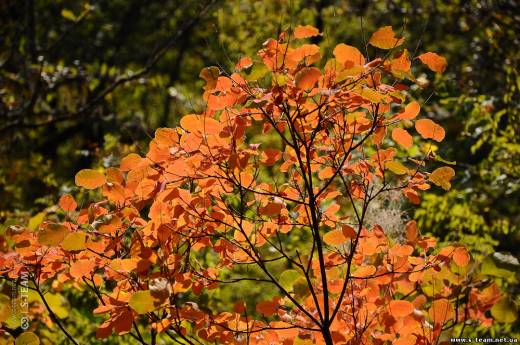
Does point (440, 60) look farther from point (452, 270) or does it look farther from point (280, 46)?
point (452, 270)

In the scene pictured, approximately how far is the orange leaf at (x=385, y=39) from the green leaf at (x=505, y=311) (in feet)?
2.28

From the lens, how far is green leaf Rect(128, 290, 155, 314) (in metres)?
1.31

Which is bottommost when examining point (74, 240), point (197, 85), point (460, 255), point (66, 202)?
point (197, 85)

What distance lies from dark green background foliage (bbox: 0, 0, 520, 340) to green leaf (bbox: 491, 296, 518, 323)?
0.08 metres

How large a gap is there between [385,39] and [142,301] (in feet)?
2.94

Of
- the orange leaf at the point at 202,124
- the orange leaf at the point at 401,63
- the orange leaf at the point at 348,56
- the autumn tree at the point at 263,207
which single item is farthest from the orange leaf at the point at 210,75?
the orange leaf at the point at 401,63

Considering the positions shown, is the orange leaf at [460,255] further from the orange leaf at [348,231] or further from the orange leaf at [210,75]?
the orange leaf at [210,75]

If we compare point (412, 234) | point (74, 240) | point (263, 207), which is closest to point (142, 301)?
point (74, 240)

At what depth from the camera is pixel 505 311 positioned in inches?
51.8

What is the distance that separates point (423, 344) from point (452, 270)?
27 centimetres

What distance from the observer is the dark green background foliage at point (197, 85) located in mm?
3613

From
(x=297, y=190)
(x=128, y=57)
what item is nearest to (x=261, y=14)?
(x=128, y=57)

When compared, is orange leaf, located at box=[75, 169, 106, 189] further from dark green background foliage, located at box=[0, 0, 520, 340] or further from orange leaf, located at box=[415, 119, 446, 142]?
orange leaf, located at box=[415, 119, 446, 142]

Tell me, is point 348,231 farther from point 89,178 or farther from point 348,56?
point 89,178
